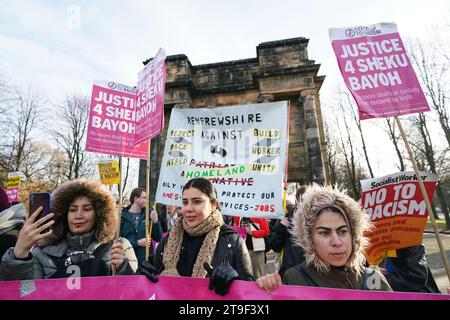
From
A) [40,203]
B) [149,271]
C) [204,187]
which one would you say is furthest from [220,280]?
[40,203]

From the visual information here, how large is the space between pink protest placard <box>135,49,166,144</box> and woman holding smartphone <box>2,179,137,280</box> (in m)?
1.02

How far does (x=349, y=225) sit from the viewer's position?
1847mm

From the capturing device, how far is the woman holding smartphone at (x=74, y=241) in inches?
69.8

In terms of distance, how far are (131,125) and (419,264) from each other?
4164mm

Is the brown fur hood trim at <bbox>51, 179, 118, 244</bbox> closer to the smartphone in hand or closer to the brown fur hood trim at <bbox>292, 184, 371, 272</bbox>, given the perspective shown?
the smartphone in hand

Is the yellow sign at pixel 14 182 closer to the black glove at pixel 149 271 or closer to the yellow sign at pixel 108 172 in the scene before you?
the yellow sign at pixel 108 172

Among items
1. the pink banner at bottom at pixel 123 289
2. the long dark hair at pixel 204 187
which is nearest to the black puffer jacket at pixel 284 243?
the long dark hair at pixel 204 187

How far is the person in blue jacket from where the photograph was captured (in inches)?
178

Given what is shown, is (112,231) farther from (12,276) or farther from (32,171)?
(32,171)

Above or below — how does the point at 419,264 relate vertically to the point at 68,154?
below

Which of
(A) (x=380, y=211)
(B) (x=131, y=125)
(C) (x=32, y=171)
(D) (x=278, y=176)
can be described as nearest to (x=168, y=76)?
(B) (x=131, y=125)

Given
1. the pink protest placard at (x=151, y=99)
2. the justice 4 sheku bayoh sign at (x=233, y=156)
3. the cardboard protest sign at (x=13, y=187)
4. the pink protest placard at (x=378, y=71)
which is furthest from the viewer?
the cardboard protest sign at (x=13, y=187)

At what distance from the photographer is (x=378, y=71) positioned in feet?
9.79

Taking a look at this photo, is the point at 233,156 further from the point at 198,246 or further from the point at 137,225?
the point at 137,225
